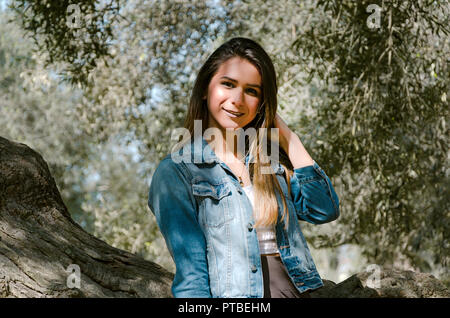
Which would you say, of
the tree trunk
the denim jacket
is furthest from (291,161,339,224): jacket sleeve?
the tree trunk

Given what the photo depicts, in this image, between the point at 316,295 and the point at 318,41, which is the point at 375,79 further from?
the point at 316,295

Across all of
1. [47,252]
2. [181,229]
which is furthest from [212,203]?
[47,252]

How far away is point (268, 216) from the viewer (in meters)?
2.11

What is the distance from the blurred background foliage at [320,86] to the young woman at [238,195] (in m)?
3.21

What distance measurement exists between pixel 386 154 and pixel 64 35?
368 centimetres

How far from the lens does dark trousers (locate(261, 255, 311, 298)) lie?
2.07m

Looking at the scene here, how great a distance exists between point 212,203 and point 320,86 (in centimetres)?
576

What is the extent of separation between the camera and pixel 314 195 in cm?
227

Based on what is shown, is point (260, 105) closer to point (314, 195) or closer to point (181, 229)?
point (314, 195)

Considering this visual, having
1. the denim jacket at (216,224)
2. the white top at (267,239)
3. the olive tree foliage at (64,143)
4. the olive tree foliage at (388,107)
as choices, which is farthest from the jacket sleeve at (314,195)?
the olive tree foliage at (64,143)

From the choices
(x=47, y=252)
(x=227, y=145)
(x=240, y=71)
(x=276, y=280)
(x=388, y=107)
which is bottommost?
A: (x=276, y=280)

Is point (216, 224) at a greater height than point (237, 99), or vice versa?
point (237, 99)
